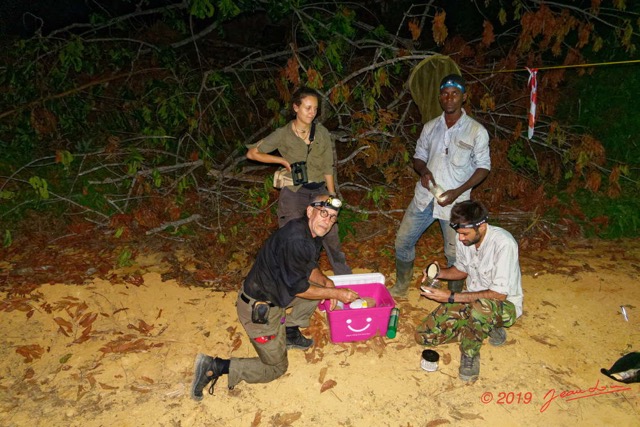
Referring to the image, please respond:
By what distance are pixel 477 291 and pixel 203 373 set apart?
2.62 meters

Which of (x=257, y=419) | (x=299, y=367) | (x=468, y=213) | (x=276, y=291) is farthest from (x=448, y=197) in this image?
(x=257, y=419)

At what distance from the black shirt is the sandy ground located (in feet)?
3.37

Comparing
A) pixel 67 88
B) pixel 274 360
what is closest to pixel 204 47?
pixel 67 88

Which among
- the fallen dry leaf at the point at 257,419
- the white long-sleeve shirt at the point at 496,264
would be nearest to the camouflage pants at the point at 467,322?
the white long-sleeve shirt at the point at 496,264

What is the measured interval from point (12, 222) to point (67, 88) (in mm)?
2961

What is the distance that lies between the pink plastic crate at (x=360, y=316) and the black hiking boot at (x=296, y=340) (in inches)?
10.8

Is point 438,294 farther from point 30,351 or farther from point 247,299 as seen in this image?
Result: point 30,351

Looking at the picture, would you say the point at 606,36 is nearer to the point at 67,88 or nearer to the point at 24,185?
the point at 67,88

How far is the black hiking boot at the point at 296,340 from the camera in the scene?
4.30m

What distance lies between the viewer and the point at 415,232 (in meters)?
4.73

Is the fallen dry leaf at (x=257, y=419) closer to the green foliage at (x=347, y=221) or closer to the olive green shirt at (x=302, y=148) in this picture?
the olive green shirt at (x=302, y=148)

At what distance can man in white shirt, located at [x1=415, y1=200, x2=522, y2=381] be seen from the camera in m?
3.62

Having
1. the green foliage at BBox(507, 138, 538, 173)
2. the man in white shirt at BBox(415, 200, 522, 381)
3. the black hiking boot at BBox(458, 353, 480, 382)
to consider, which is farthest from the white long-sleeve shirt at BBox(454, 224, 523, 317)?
the green foliage at BBox(507, 138, 538, 173)

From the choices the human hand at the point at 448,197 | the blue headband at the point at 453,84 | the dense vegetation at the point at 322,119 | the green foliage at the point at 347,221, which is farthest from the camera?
the green foliage at the point at 347,221
